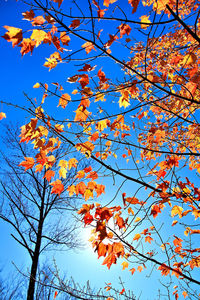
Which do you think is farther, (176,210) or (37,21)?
(176,210)

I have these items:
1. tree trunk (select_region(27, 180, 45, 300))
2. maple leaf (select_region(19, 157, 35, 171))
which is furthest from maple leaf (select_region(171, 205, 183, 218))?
tree trunk (select_region(27, 180, 45, 300))

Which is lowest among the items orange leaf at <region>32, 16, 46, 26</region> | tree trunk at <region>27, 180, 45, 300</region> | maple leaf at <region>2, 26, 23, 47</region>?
tree trunk at <region>27, 180, 45, 300</region>

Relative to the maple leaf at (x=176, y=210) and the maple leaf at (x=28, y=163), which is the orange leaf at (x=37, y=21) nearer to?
the maple leaf at (x=28, y=163)

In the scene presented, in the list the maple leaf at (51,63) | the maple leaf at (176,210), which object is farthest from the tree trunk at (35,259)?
the maple leaf at (51,63)

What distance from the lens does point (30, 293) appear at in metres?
4.66

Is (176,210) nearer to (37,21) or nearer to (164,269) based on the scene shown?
(164,269)

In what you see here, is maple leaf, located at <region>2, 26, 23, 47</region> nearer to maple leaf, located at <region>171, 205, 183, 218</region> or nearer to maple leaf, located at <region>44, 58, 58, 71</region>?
maple leaf, located at <region>44, 58, 58, 71</region>

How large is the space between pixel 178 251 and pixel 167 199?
1.44 meters

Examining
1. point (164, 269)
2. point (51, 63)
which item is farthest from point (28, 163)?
point (164, 269)

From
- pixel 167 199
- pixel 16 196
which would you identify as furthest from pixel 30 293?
pixel 167 199

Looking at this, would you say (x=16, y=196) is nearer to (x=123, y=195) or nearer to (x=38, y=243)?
(x=38, y=243)

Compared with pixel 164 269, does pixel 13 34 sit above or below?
above

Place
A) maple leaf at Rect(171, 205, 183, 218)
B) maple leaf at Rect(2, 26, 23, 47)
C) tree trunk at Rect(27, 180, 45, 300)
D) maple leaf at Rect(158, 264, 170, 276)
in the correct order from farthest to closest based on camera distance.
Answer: tree trunk at Rect(27, 180, 45, 300) → maple leaf at Rect(171, 205, 183, 218) → maple leaf at Rect(158, 264, 170, 276) → maple leaf at Rect(2, 26, 23, 47)

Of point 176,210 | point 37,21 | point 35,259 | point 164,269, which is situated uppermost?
point 37,21
